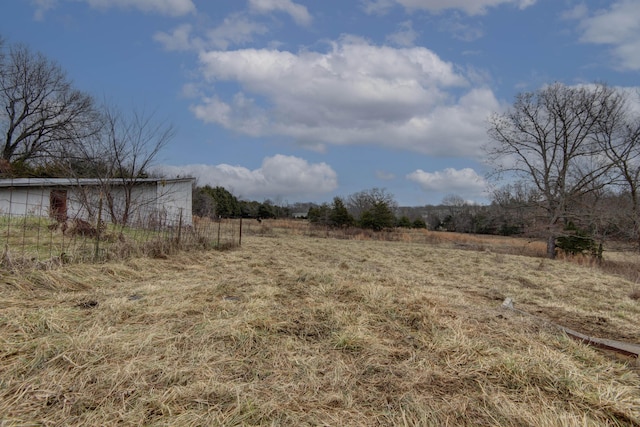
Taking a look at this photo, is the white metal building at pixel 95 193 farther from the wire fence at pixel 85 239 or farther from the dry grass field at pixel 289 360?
the dry grass field at pixel 289 360

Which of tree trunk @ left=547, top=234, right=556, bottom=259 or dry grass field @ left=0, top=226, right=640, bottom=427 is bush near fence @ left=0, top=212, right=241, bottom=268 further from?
tree trunk @ left=547, top=234, right=556, bottom=259

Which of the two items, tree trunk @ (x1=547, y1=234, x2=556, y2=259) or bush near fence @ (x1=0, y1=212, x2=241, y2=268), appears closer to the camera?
bush near fence @ (x1=0, y1=212, x2=241, y2=268)

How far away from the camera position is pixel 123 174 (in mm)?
15055

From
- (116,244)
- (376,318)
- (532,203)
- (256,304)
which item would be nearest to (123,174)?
(116,244)

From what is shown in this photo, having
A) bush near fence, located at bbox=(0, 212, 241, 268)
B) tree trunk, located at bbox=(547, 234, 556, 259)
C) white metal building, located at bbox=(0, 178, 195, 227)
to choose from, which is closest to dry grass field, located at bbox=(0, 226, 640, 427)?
bush near fence, located at bbox=(0, 212, 241, 268)

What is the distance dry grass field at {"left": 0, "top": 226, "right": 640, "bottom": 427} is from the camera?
2.09 metres

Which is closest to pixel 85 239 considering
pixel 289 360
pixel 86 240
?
pixel 86 240

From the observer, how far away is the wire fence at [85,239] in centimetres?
547

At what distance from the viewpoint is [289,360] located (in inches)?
109

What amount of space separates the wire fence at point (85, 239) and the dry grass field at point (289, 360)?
859mm

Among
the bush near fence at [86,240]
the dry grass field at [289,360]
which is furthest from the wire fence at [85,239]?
the dry grass field at [289,360]

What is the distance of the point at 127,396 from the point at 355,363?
1569 mm

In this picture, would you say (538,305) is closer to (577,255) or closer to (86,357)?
(86,357)

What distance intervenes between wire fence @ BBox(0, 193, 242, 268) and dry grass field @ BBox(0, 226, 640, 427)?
0.86 meters
